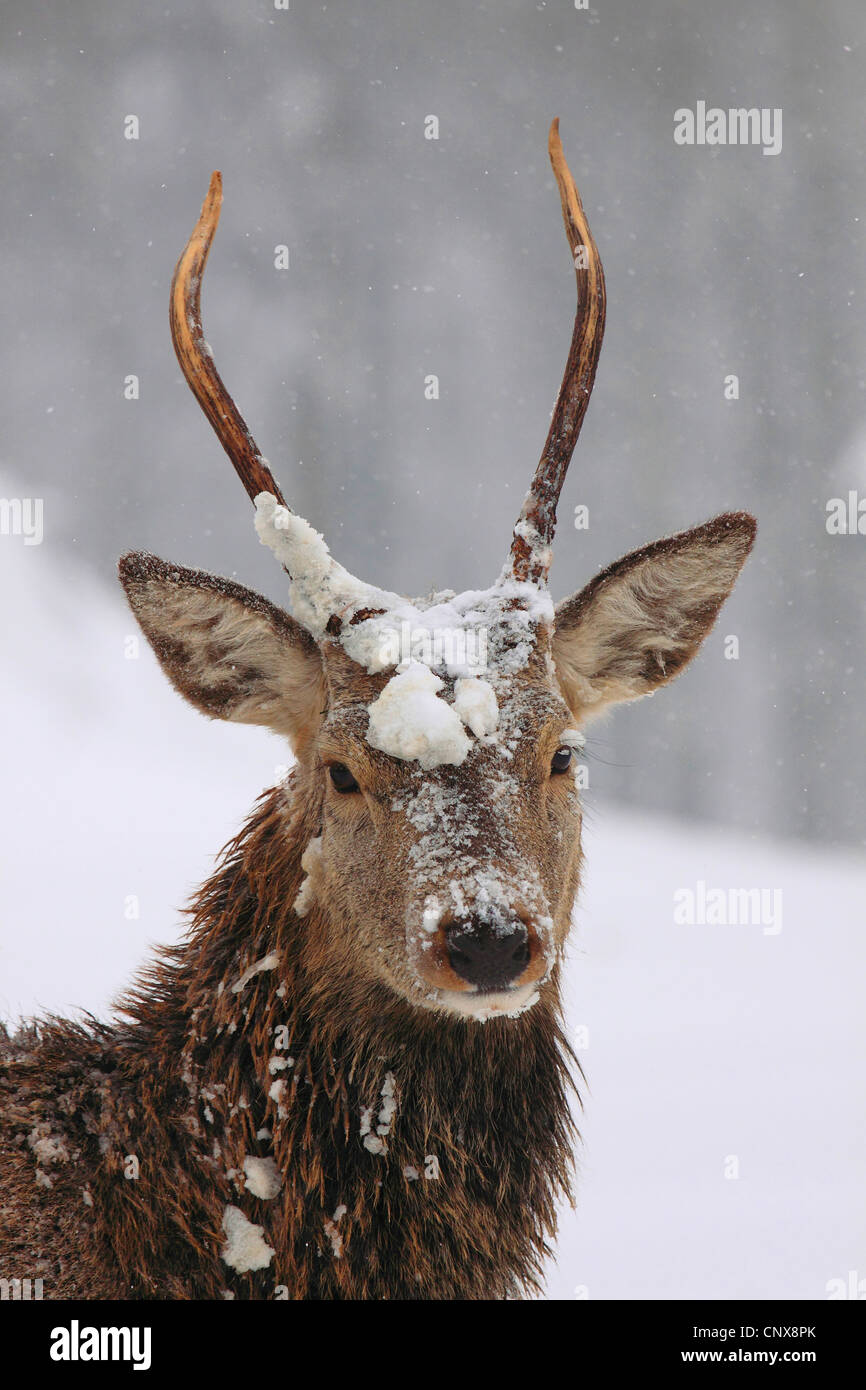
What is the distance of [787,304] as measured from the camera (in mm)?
13562

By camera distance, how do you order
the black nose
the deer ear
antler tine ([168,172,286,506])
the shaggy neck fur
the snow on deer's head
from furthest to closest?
the deer ear → antler tine ([168,172,286,506]) → the shaggy neck fur → the snow on deer's head → the black nose

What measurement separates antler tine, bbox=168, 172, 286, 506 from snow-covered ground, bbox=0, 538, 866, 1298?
5.07ft

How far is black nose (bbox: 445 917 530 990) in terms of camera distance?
2469mm

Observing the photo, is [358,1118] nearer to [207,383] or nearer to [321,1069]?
[321,1069]

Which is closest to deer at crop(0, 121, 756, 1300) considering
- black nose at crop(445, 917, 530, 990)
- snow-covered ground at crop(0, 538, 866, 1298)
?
black nose at crop(445, 917, 530, 990)

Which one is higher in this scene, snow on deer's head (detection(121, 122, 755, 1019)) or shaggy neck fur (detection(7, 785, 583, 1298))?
snow on deer's head (detection(121, 122, 755, 1019))

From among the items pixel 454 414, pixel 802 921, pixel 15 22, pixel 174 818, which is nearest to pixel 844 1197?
pixel 802 921

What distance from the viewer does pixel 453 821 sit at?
269 cm

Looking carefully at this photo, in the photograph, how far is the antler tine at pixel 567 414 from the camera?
10.5ft

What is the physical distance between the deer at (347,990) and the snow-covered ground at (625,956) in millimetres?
719

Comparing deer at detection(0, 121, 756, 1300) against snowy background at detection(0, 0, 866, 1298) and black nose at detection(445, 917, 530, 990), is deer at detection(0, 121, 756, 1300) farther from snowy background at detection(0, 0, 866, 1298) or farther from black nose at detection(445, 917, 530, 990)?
snowy background at detection(0, 0, 866, 1298)

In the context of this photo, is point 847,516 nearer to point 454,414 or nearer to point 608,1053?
point 454,414

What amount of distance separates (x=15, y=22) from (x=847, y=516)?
11.3 meters

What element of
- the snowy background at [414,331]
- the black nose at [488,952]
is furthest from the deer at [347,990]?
the snowy background at [414,331]
